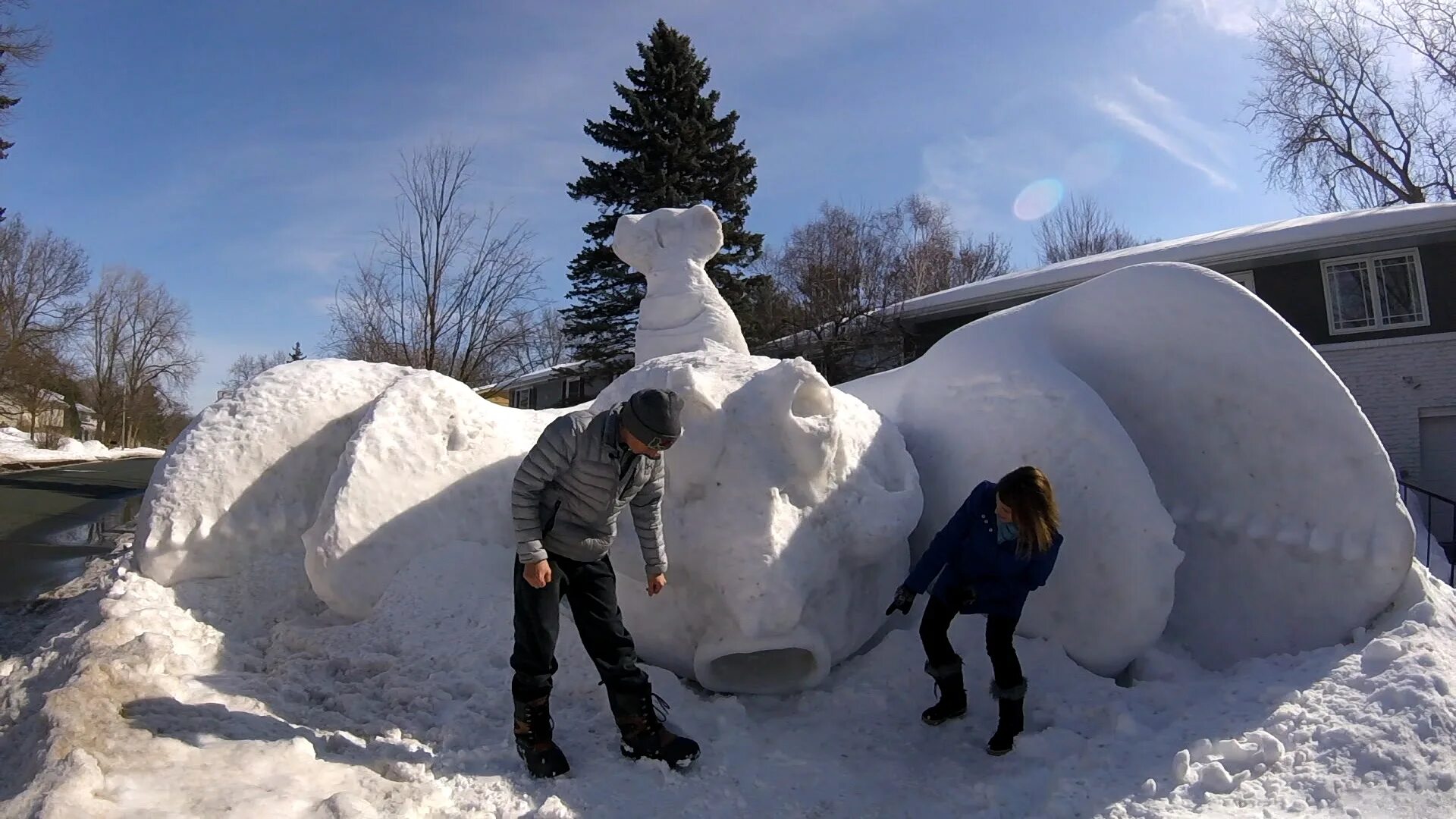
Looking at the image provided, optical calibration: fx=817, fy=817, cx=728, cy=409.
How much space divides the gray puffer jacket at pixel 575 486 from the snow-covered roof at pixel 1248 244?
8.98 metres

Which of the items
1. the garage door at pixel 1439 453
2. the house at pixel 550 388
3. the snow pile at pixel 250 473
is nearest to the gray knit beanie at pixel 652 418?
the snow pile at pixel 250 473

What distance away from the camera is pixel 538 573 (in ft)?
9.61

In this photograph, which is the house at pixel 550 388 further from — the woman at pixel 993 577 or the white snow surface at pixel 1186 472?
the woman at pixel 993 577

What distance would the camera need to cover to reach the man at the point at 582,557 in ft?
9.73

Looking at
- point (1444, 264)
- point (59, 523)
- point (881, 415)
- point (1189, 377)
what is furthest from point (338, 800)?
point (1444, 264)

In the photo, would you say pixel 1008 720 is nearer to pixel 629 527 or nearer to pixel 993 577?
pixel 993 577

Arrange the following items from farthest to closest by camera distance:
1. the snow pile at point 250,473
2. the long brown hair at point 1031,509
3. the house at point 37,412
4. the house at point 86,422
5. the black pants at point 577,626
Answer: the house at point 86,422 → the house at point 37,412 → the snow pile at point 250,473 → the long brown hair at point 1031,509 → the black pants at point 577,626

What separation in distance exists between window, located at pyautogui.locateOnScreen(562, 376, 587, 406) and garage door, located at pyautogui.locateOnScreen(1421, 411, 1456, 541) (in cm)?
1903

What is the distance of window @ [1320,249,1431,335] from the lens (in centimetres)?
1174

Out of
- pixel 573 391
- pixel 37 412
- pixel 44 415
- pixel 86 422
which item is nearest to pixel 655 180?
pixel 573 391

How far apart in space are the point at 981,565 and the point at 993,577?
A: 2.7 inches

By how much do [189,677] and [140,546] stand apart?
1.14 m

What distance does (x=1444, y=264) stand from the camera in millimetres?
11508

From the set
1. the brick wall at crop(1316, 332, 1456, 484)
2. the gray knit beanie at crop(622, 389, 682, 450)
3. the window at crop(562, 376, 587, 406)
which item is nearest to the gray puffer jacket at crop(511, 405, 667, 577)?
the gray knit beanie at crop(622, 389, 682, 450)
